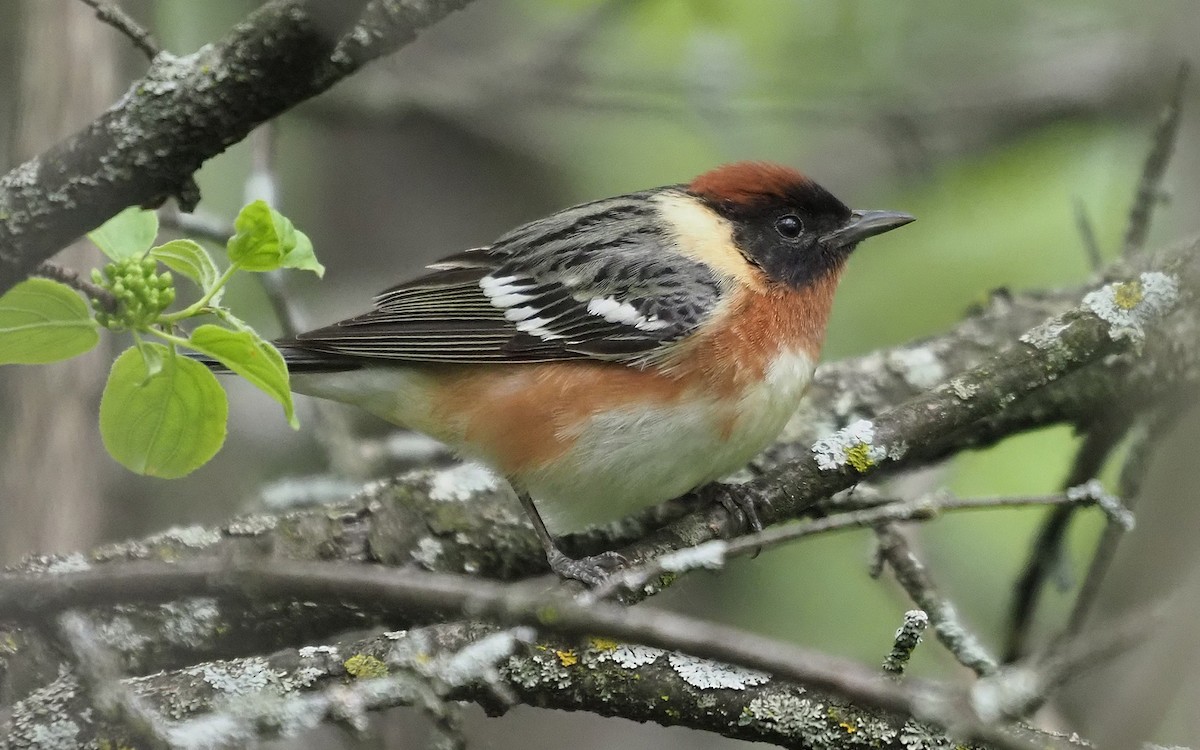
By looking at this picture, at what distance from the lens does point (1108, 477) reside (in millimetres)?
5938

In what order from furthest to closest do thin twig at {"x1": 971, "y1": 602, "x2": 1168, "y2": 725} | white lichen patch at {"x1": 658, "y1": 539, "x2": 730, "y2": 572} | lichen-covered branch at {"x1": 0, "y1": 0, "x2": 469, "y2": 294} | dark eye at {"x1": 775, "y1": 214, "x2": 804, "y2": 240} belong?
dark eye at {"x1": 775, "y1": 214, "x2": 804, "y2": 240}, lichen-covered branch at {"x1": 0, "y1": 0, "x2": 469, "y2": 294}, white lichen patch at {"x1": 658, "y1": 539, "x2": 730, "y2": 572}, thin twig at {"x1": 971, "y1": 602, "x2": 1168, "y2": 725}

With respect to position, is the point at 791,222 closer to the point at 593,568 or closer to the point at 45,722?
the point at 593,568

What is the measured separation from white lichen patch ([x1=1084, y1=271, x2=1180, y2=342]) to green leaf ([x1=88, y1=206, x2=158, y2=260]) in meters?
2.46

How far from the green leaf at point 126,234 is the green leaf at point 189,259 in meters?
0.08

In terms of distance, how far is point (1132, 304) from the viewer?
3.05 m

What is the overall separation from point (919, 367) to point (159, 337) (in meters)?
3.04

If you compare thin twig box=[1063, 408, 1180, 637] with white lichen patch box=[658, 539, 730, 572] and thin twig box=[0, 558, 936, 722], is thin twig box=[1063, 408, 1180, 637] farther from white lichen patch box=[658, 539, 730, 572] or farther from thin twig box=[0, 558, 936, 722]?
thin twig box=[0, 558, 936, 722]

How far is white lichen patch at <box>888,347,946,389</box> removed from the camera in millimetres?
4391

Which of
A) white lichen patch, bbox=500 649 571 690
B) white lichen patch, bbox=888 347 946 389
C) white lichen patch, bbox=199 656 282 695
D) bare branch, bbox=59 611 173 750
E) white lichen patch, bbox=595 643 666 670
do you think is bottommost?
bare branch, bbox=59 611 173 750

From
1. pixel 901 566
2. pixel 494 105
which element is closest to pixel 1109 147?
pixel 494 105

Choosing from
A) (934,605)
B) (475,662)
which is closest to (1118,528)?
(934,605)

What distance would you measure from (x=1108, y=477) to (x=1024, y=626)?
2.11 meters

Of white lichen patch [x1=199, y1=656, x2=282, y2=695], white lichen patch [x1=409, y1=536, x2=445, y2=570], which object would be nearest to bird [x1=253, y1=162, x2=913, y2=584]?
white lichen patch [x1=409, y1=536, x2=445, y2=570]

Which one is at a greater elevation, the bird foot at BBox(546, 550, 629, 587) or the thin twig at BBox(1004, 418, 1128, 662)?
the thin twig at BBox(1004, 418, 1128, 662)
